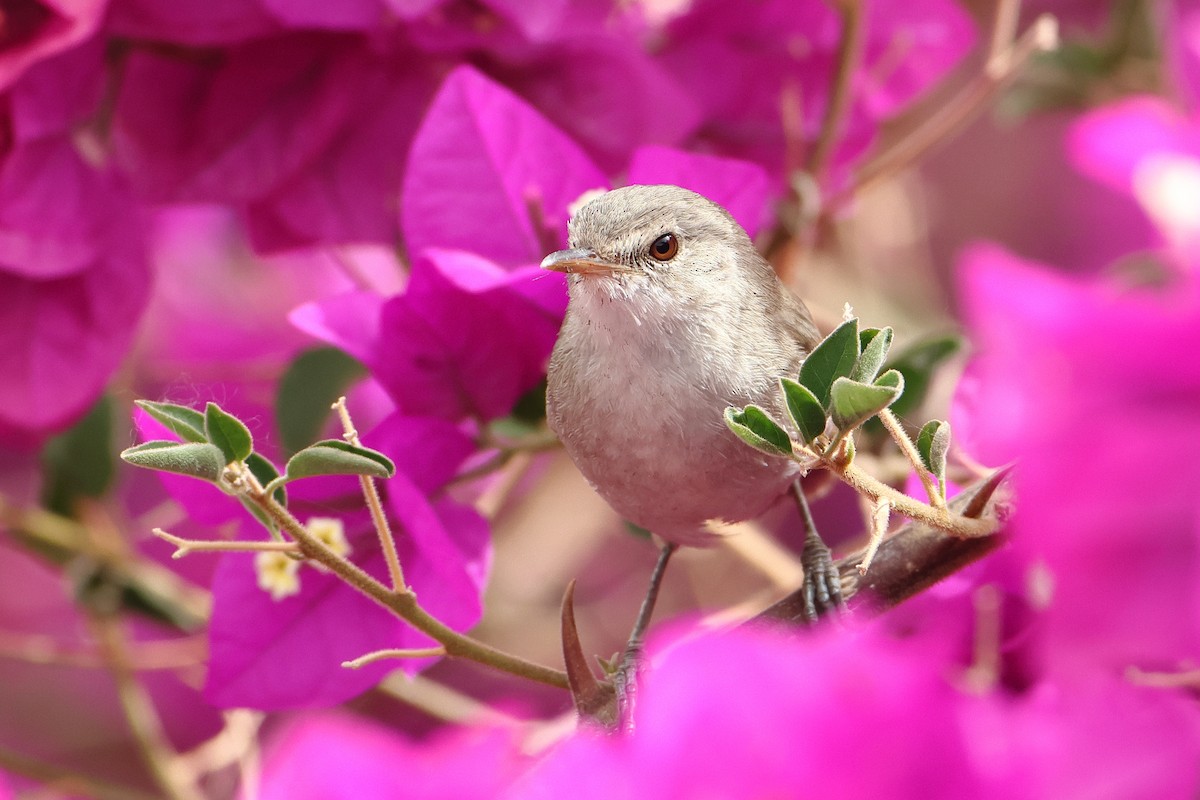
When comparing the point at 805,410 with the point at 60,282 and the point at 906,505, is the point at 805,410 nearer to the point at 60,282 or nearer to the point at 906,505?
the point at 906,505

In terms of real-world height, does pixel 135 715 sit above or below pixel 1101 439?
below

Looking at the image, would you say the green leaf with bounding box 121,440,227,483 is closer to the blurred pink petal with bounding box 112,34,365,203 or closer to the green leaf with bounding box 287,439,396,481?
the green leaf with bounding box 287,439,396,481

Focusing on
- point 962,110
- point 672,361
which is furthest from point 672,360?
point 962,110

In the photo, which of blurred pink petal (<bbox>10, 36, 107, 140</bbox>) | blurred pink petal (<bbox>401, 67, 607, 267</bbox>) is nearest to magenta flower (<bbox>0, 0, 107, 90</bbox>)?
blurred pink petal (<bbox>10, 36, 107, 140</bbox>)

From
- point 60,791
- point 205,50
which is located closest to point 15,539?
point 60,791

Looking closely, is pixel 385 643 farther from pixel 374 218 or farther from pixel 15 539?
pixel 15 539

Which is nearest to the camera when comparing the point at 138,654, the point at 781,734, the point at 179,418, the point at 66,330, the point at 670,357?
the point at 781,734
